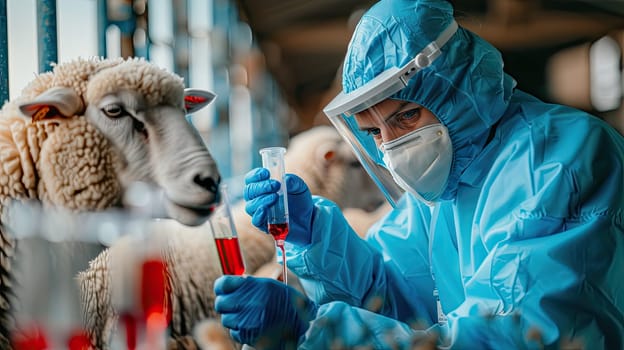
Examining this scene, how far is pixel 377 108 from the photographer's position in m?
1.39

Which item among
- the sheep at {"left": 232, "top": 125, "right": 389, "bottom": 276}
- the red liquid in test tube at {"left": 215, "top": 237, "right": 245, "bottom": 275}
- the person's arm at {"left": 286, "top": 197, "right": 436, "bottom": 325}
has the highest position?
the red liquid in test tube at {"left": 215, "top": 237, "right": 245, "bottom": 275}

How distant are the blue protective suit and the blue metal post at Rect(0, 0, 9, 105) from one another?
64 centimetres

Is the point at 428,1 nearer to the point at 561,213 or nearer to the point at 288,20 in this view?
the point at 561,213

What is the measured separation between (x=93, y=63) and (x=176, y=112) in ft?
0.53

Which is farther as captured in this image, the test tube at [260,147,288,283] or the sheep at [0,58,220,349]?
the test tube at [260,147,288,283]

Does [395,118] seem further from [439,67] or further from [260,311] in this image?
[260,311]

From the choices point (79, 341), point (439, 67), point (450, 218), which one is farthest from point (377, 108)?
point (79, 341)

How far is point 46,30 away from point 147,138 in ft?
0.99

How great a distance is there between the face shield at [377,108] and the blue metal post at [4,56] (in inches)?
23.0

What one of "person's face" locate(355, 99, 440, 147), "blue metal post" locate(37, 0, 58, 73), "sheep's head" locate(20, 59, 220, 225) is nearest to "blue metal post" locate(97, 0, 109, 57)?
"blue metal post" locate(37, 0, 58, 73)

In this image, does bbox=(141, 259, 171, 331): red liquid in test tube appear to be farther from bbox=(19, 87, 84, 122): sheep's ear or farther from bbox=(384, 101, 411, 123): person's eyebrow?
bbox=(384, 101, 411, 123): person's eyebrow

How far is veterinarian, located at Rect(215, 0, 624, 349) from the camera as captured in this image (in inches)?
44.8

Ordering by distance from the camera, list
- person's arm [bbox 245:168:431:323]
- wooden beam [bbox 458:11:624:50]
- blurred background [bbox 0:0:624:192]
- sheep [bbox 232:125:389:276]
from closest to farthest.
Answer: blurred background [bbox 0:0:624:192], person's arm [bbox 245:168:431:323], sheep [bbox 232:125:389:276], wooden beam [bbox 458:11:624:50]

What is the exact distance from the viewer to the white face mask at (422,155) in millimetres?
1389
